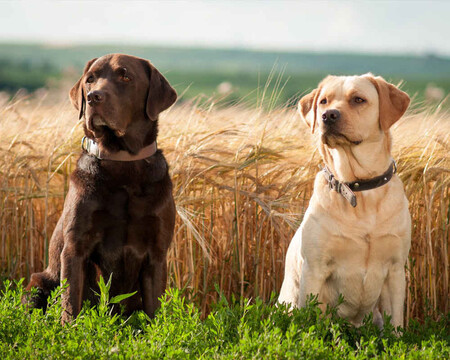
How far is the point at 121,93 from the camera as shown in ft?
11.9

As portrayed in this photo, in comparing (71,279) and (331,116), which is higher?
(331,116)

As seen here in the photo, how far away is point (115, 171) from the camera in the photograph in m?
3.61

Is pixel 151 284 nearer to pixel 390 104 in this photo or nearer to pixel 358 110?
pixel 358 110

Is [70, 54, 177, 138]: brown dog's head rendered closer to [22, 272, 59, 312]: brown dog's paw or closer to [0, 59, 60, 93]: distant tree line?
[22, 272, 59, 312]: brown dog's paw

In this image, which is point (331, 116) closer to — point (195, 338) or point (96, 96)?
point (96, 96)

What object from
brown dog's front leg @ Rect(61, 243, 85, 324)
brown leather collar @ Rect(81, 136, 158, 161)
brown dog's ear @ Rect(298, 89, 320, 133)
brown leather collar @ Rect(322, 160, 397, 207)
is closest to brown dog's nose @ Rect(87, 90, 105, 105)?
brown leather collar @ Rect(81, 136, 158, 161)

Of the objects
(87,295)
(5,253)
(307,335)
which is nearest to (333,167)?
(307,335)

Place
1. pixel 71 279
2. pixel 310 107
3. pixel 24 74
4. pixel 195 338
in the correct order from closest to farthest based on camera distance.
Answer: pixel 195 338, pixel 71 279, pixel 310 107, pixel 24 74

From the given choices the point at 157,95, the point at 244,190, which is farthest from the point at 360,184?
the point at 157,95

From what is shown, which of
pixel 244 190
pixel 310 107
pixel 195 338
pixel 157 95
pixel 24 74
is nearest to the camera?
pixel 195 338

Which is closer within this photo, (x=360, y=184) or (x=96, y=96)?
(x=96, y=96)

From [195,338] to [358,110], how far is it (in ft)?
5.16

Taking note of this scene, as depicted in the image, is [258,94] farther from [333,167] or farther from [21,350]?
[21,350]

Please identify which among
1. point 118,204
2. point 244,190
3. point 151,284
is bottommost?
point 151,284
